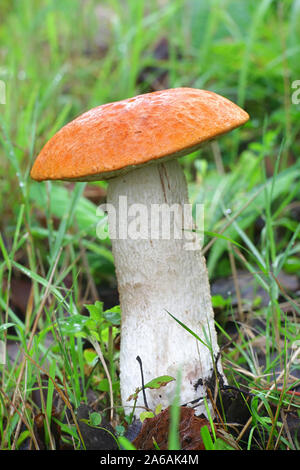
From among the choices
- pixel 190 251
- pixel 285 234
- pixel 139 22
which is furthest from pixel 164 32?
pixel 190 251

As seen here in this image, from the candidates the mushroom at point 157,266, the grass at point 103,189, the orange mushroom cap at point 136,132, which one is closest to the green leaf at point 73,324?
the grass at point 103,189

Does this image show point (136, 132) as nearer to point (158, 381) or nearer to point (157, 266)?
point (157, 266)

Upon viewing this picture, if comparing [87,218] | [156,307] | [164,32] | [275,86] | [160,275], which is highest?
[164,32]

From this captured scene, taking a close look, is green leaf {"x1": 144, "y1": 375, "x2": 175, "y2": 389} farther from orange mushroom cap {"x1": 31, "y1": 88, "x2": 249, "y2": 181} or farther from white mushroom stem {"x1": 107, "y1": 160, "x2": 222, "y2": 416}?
orange mushroom cap {"x1": 31, "y1": 88, "x2": 249, "y2": 181}

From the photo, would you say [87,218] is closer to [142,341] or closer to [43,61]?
[142,341]

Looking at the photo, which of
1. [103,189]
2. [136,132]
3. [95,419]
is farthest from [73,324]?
[103,189]

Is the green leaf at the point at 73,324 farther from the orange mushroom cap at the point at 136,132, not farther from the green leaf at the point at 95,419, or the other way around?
the orange mushroom cap at the point at 136,132
